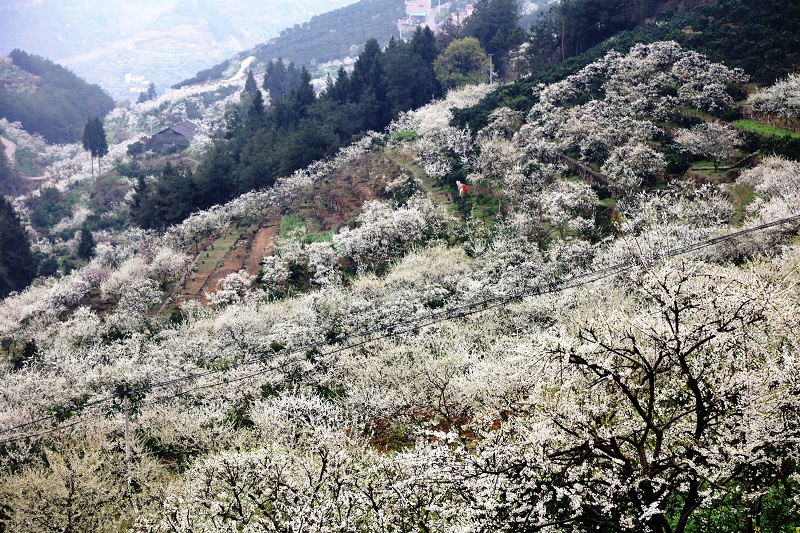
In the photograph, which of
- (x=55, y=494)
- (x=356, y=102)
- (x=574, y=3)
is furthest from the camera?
(x=356, y=102)

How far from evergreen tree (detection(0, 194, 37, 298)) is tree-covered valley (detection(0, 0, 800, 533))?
0.44 metres

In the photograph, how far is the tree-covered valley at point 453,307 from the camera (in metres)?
9.38

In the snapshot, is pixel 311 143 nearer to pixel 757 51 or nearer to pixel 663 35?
pixel 663 35

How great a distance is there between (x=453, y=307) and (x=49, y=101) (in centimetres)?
14264

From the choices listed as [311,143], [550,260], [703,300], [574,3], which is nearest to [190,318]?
[550,260]

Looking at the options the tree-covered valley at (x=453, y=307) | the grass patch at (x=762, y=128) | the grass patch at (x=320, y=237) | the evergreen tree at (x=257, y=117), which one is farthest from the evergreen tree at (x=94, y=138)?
the grass patch at (x=762, y=128)

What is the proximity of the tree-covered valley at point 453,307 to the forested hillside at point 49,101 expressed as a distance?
64.9 m

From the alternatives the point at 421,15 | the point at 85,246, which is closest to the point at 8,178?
the point at 85,246

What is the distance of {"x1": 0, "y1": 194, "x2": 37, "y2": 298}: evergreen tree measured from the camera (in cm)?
5856

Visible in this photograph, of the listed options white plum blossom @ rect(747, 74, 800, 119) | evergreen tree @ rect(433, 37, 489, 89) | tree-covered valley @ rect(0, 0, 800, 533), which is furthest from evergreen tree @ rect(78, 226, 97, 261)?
white plum blossom @ rect(747, 74, 800, 119)

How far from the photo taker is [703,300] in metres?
9.95

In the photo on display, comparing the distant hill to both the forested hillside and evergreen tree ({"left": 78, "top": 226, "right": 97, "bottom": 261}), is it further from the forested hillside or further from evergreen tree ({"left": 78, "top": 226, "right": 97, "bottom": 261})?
evergreen tree ({"left": 78, "top": 226, "right": 97, "bottom": 261})

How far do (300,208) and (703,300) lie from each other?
4482cm

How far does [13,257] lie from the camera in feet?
195
